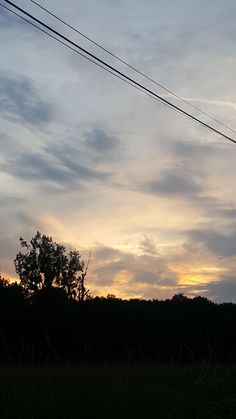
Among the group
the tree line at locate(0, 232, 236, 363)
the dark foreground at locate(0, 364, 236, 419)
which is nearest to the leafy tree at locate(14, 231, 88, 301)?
the tree line at locate(0, 232, 236, 363)

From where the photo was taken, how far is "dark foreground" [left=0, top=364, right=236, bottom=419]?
762 centimetres

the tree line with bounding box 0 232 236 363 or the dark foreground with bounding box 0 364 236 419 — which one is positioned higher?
the tree line with bounding box 0 232 236 363

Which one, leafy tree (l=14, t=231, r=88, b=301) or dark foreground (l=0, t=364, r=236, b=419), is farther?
leafy tree (l=14, t=231, r=88, b=301)

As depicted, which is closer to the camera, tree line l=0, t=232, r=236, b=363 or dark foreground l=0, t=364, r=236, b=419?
dark foreground l=0, t=364, r=236, b=419

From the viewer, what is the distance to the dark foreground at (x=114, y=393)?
7621 millimetres

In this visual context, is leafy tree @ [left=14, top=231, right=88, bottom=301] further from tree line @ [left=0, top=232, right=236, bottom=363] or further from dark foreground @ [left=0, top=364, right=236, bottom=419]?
dark foreground @ [left=0, top=364, right=236, bottom=419]

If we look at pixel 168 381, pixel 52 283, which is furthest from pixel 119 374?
pixel 52 283

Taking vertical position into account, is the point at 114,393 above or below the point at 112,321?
below

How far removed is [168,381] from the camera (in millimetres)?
10273

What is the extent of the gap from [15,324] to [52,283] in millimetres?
32276

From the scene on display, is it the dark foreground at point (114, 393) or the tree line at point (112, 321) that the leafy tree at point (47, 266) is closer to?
the tree line at point (112, 321)

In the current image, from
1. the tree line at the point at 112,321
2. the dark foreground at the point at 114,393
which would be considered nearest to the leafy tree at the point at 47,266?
the tree line at the point at 112,321

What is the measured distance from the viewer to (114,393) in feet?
28.2

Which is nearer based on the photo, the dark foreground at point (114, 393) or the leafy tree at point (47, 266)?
the dark foreground at point (114, 393)
